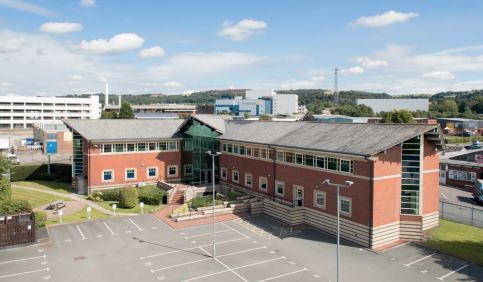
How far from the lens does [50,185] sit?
178 ft

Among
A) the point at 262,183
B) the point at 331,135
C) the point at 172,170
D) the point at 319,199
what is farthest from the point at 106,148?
the point at 331,135

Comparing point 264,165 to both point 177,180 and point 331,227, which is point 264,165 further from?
point 177,180

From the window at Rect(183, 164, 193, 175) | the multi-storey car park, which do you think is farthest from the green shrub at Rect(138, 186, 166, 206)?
the window at Rect(183, 164, 193, 175)

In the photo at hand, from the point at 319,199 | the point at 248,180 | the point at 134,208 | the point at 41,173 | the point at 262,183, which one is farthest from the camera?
the point at 41,173

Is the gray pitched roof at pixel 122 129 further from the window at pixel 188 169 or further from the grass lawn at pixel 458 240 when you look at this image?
the grass lawn at pixel 458 240

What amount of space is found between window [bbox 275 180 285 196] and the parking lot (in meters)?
5.43

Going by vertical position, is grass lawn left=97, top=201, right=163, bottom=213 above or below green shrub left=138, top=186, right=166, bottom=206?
below

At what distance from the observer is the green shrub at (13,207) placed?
1305 inches

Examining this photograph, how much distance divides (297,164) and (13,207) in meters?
26.0

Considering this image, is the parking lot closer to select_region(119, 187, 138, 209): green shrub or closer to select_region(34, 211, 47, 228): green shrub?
select_region(34, 211, 47, 228): green shrub

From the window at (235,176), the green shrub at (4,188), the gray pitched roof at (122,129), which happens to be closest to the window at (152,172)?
the gray pitched roof at (122,129)

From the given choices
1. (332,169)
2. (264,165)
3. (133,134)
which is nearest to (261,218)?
(264,165)

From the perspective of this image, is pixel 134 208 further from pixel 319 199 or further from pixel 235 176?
pixel 319 199

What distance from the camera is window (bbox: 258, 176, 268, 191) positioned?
43.7m
